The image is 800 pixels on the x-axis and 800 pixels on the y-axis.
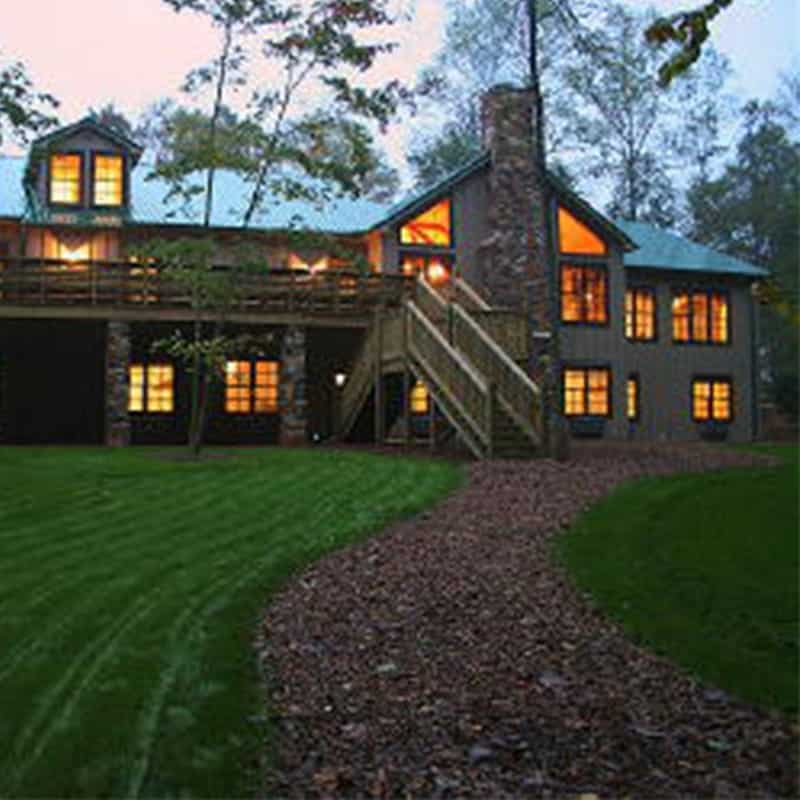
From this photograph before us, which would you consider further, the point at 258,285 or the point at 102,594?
the point at 258,285

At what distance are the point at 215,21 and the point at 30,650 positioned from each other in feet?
50.9

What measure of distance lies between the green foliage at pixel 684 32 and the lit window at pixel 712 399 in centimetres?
2646

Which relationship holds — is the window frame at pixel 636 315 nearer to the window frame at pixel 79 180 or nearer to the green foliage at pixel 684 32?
the window frame at pixel 79 180

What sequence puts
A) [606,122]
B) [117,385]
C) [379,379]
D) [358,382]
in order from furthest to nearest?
[606,122]
[358,382]
[379,379]
[117,385]

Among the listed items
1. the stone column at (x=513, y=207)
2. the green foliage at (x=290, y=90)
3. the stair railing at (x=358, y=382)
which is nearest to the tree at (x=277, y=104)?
the green foliage at (x=290, y=90)

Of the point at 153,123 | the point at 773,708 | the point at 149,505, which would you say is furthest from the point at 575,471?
the point at 153,123

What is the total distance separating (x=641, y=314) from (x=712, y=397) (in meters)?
3.55

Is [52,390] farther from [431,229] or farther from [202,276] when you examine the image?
[431,229]

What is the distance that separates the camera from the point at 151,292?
2280cm

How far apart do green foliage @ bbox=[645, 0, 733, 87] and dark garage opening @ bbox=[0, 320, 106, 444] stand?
76.0 feet

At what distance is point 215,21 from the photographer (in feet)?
61.7

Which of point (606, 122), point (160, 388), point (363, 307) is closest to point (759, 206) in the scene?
point (606, 122)

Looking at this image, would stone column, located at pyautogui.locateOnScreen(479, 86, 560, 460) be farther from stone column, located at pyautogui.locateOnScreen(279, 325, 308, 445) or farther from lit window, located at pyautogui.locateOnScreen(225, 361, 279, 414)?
lit window, located at pyautogui.locateOnScreen(225, 361, 279, 414)

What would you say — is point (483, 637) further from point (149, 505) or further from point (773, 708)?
point (149, 505)
